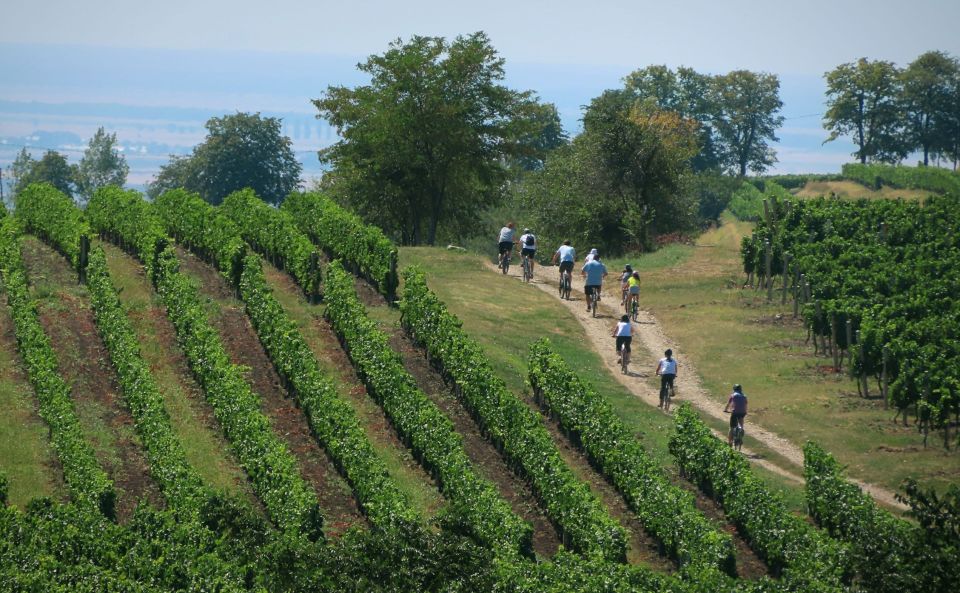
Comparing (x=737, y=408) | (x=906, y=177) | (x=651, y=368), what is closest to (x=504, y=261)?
(x=651, y=368)

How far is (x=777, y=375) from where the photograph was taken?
41.3m

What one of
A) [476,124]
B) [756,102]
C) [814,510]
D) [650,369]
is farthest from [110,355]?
[756,102]

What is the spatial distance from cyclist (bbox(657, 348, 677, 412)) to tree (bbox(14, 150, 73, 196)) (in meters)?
105

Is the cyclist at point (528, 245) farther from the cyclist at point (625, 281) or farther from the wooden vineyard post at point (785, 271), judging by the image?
the wooden vineyard post at point (785, 271)

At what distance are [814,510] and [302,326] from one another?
16323 millimetres

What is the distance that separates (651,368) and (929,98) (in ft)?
282

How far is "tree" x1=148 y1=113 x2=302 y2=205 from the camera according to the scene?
11644 centimetres

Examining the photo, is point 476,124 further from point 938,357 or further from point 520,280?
point 938,357

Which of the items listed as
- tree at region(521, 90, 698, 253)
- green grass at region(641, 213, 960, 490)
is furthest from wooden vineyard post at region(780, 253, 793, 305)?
tree at region(521, 90, 698, 253)

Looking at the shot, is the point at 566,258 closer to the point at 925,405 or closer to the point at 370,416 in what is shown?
the point at 370,416

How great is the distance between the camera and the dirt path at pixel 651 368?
34.9 meters

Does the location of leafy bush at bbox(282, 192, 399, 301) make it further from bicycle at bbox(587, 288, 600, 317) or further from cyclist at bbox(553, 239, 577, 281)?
bicycle at bbox(587, 288, 600, 317)

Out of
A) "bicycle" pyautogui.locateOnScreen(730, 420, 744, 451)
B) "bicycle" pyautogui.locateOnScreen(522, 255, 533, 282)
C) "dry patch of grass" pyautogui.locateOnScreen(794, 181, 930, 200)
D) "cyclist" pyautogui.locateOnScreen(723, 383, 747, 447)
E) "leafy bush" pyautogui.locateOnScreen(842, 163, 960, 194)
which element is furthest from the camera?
"dry patch of grass" pyautogui.locateOnScreen(794, 181, 930, 200)

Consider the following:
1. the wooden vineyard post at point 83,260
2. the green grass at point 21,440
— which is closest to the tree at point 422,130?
the wooden vineyard post at point 83,260
